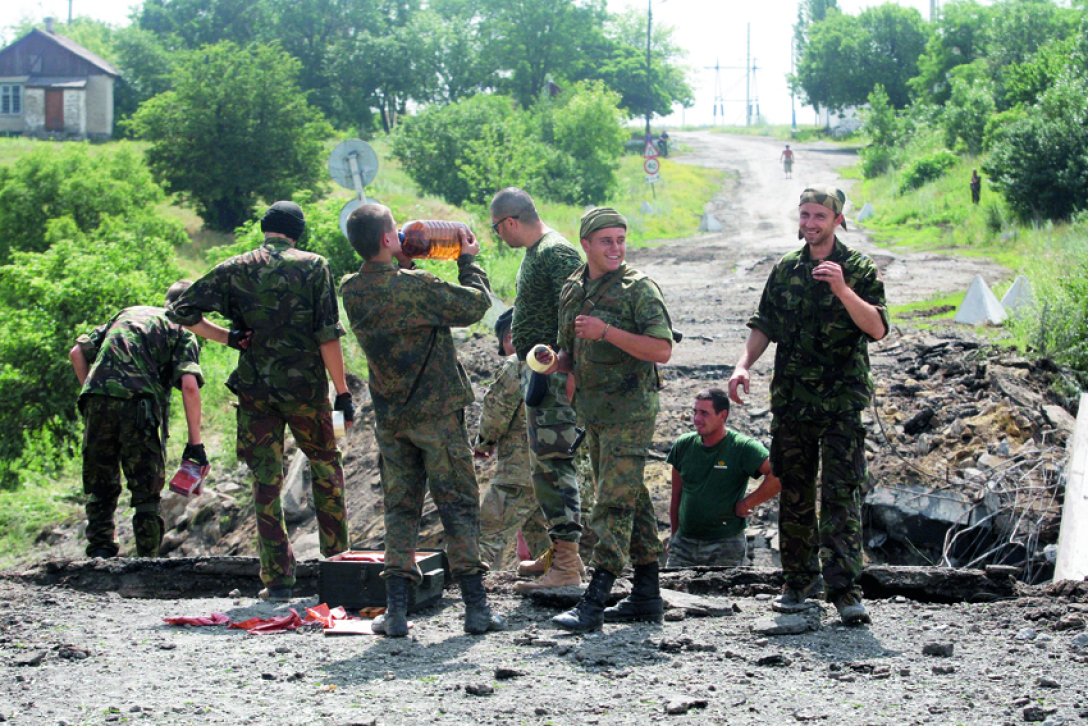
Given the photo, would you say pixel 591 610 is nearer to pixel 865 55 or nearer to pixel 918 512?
pixel 918 512

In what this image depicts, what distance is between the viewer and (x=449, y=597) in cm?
586

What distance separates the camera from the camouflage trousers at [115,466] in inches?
275

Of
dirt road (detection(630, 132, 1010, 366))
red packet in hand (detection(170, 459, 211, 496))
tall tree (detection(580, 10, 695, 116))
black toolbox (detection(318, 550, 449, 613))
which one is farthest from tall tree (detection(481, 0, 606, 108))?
black toolbox (detection(318, 550, 449, 613))

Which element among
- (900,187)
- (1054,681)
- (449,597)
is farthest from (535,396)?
(900,187)

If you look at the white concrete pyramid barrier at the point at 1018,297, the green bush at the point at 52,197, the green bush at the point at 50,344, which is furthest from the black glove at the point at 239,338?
the green bush at the point at 52,197

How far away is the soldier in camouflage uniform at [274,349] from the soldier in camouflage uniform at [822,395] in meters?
2.37

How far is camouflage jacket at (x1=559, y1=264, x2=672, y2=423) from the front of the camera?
486cm

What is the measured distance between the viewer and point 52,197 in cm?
3147

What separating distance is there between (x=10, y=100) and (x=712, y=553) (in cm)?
6292

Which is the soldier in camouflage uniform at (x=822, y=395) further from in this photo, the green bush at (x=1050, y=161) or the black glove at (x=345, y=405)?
the green bush at (x=1050, y=161)

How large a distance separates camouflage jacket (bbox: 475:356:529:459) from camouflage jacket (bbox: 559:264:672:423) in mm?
1336

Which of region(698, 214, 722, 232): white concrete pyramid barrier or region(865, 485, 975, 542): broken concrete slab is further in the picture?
region(698, 214, 722, 232): white concrete pyramid barrier

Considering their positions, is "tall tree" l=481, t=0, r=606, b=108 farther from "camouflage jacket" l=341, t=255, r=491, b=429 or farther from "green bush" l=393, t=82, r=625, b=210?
"camouflage jacket" l=341, t=255, r=491, b=429

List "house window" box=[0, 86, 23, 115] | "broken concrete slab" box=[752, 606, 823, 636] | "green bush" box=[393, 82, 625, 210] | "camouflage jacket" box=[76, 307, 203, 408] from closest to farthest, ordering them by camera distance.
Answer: "broken concrete slab" box=[752, 606, 823, 636] → "camouflage jacket" box=[76, 307, 203, 408] → "green bush" box=[393, 82, 625, 210] → "house window" box=[0, 86, 23, 115]
